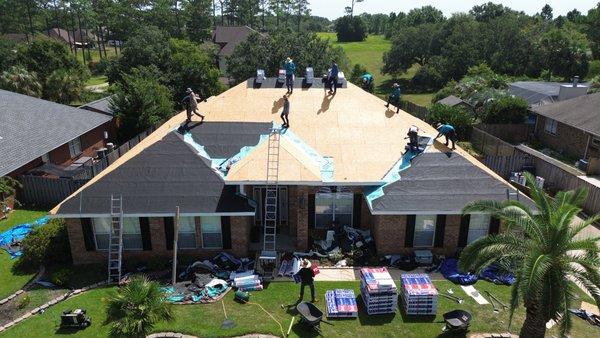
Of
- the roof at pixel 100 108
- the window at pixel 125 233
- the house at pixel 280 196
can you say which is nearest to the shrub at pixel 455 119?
the house at pixel 280 196

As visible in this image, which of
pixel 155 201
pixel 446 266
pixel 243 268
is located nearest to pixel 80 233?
pixel 155 201

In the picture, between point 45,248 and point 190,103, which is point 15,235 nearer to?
point 45,248

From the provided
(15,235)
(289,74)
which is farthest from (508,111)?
(15,235)

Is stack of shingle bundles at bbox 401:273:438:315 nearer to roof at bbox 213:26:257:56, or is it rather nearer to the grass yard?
the grass yard

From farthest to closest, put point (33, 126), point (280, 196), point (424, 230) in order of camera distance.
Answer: point (33, 126) < point (280, 196) < point (424, 230)

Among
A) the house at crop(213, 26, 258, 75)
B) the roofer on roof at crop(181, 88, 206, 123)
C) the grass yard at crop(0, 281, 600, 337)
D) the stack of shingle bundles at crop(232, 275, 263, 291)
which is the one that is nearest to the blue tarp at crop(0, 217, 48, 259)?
the grass yard at crop(0, 281, 600, 337)

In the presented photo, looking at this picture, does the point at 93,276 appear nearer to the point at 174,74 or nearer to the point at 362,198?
the point at 362,198
